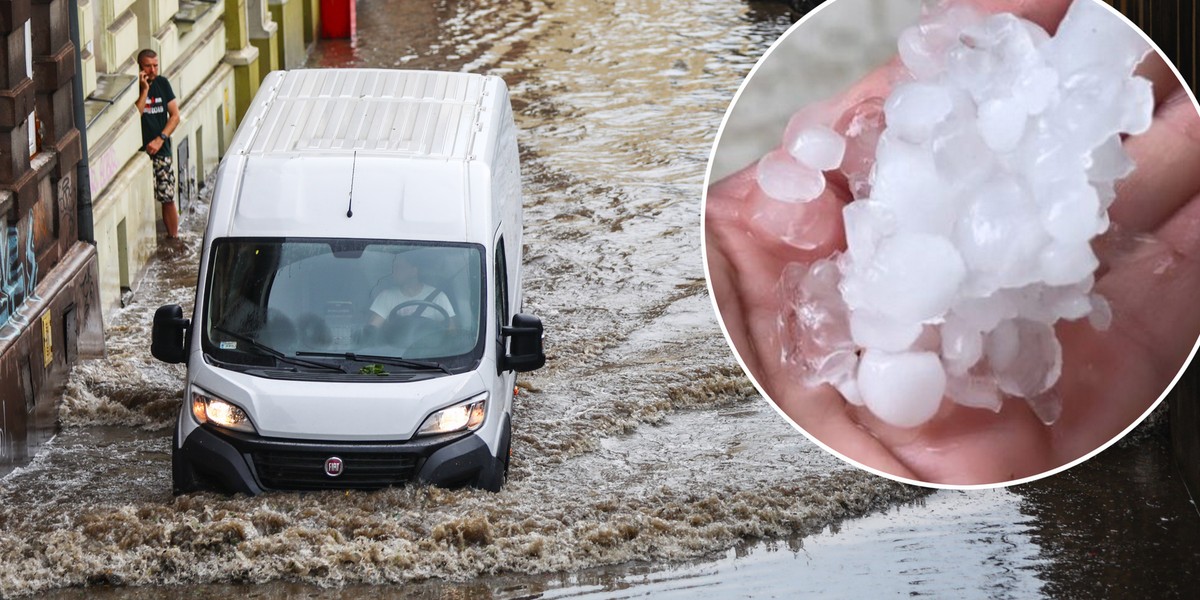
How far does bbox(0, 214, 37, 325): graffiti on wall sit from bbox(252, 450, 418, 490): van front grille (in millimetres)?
2151

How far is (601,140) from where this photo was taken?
18.4 metres

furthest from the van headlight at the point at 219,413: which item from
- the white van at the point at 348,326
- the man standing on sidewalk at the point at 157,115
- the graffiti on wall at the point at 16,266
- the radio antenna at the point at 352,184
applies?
the man standing on sidewalk at the point at 157,115

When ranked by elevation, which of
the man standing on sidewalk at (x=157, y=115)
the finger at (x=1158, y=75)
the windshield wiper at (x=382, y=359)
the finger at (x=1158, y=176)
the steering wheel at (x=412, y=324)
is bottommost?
the man standing on sidewalk at (x=157, y=115)

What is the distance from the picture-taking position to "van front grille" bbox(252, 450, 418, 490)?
7809mm

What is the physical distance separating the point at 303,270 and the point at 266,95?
80.7 inches

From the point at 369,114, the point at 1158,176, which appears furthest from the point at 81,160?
the point at 1158,176

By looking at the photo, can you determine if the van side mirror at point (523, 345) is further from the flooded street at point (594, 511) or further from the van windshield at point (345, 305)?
the flooded street at point (594, 511)

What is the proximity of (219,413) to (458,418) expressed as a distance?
1.22 m

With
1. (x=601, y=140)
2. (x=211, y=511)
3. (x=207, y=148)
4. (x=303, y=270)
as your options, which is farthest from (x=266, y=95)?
(x=601, y=140)

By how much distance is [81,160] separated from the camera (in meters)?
10.6

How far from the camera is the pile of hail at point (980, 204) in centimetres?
277

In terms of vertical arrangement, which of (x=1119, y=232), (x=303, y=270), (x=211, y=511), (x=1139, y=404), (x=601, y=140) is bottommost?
(x=601, y=140)

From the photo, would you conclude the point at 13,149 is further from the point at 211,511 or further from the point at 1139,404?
the point at 1139,404

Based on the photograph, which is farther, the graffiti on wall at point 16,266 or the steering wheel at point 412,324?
the graffiti on wall at point 16,266
